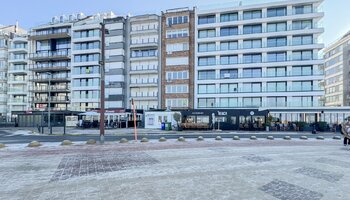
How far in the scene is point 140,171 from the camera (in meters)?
8.67

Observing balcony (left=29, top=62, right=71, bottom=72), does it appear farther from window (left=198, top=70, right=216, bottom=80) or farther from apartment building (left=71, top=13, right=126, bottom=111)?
window (left=198, top=70, right=216, bottom=80)

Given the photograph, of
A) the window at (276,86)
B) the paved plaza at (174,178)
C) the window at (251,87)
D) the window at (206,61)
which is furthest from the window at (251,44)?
the paved plaza at (174,178)

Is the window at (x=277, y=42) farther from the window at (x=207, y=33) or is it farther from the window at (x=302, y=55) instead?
the window at (x=207, y=33)

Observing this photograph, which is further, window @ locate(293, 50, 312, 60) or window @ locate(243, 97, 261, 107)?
window @ locate(243, 97, 261, 107)

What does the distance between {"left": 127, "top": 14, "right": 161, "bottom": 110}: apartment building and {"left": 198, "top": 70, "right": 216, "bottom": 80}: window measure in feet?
28.3

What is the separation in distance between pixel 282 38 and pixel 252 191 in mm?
46171

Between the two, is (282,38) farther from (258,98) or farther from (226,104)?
(226,104)

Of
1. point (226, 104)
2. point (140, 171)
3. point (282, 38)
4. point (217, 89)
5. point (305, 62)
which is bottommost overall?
point (140, 171)

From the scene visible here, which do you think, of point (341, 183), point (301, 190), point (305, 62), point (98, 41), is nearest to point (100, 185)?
point (301, 190)

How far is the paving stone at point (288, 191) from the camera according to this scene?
5.93m

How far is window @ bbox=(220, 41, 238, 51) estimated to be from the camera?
48688mm

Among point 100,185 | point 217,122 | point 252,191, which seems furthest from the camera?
point 217,122

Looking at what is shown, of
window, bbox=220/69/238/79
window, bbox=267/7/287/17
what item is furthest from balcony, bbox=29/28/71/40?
window, bbox=267/7/287/17

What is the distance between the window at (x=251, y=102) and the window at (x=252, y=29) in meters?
12.9
